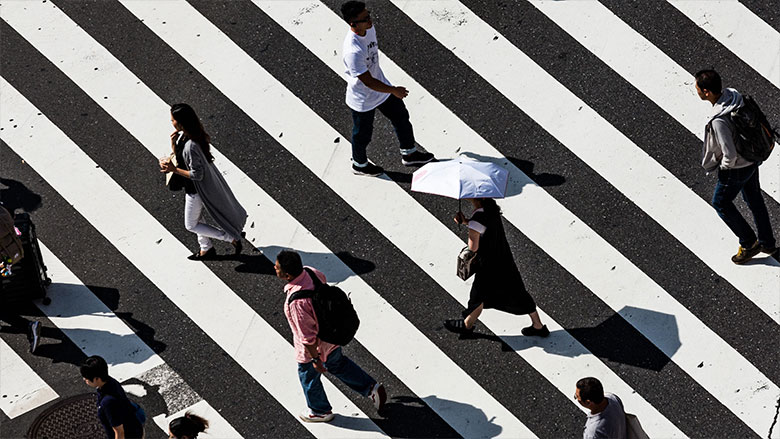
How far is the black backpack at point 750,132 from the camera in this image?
10.4 metres

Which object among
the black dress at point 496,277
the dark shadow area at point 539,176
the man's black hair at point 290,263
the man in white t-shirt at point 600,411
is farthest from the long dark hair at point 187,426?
the dark shadow area at point 539,176

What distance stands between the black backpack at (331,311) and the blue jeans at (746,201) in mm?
3606

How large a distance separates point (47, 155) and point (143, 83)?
1252mm

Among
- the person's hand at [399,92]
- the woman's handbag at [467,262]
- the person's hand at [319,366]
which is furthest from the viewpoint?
the person's hand at [399,92]

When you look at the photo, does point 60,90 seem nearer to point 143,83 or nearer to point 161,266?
point 143,83

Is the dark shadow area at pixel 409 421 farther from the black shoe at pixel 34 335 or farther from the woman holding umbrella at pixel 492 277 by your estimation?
the black shoe at pixel 34 335

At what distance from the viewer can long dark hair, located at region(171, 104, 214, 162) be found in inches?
407

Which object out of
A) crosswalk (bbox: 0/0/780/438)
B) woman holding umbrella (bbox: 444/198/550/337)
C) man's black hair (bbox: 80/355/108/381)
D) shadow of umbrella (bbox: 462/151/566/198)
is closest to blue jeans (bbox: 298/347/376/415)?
crosswalk (bbox: 0/0/780/438)

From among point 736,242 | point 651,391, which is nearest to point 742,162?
point 736,242

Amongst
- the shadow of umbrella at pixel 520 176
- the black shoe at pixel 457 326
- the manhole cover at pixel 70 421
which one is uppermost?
the shadow of umbrella at pixel 520 176

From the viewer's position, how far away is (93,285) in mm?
11320

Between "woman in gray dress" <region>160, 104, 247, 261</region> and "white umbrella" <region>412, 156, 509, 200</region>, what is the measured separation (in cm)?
192

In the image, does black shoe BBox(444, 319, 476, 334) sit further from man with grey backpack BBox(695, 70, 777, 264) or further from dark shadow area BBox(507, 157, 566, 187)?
man with grey backpack BBox(695, 70, 777, 264)

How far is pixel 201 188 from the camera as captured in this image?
1088 cm
